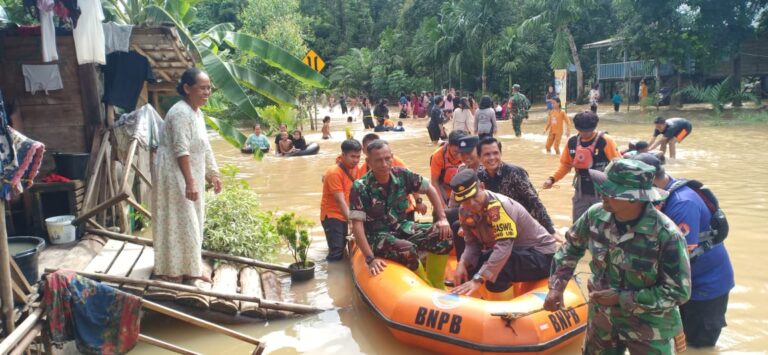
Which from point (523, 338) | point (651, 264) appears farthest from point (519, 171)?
point (651, 264)

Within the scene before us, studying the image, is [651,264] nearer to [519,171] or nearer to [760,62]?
[519,171]

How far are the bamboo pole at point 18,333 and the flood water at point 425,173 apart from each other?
1574mm

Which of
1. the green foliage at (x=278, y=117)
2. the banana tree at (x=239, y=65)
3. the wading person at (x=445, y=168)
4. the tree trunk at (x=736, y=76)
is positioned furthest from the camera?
the tree trunk at (x=736, y=76)

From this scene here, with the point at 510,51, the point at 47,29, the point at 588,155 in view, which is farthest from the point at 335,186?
the point at 510,51

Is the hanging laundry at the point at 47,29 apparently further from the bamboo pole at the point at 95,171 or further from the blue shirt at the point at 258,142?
the blue shirt at the point at 258,142

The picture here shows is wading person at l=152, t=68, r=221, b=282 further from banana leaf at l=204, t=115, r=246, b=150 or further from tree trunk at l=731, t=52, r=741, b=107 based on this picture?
tree trunk at l=731, t=52, r=741, b=107

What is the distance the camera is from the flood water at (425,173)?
4.68 m

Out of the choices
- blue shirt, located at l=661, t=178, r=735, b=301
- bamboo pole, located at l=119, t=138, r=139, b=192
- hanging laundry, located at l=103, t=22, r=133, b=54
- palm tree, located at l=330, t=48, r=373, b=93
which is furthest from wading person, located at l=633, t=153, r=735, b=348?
palm tree, located at l=330, t=48, r=373, b=93

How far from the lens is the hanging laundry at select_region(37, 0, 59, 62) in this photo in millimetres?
5520

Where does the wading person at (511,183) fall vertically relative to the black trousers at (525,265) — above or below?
above

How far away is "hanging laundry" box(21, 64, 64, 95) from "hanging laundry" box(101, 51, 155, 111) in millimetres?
556

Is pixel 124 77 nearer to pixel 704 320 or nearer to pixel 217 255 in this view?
pixel 217 255

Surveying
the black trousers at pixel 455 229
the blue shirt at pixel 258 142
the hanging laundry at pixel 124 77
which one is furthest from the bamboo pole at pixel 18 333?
the blue shirt at pixel 258 142

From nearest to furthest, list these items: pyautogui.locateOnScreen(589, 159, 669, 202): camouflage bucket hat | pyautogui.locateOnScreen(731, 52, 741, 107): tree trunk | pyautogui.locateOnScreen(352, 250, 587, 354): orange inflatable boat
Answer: pyautogui.locateOnScreen(589, 159, 669, 202): camouflage bucket hat
pyautogui.locateOnScreen(352, 250, 587, 354): orange inflatable boat
pyautogui.locateOnScreen(731, 52, 741, 107): tree trunk
